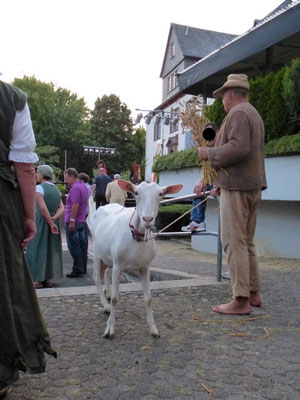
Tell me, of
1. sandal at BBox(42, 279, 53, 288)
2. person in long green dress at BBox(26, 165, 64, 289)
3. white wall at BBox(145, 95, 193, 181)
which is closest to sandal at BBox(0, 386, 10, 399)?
person in long green dress at BBox(26, 165, 64, 289)

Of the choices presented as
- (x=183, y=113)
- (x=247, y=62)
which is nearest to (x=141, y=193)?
(x=183, y=113)

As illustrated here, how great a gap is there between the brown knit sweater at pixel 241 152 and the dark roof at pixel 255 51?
454 cm

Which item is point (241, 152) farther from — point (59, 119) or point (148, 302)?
point (59, 119)

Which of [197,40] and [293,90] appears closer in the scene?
[293,90]

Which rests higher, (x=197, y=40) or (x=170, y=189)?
(x=197, y=40)

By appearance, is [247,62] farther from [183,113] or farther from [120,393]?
[120,393]

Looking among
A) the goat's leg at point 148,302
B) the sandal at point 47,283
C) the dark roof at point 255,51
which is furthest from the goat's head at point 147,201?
the dark roof at point 255,51

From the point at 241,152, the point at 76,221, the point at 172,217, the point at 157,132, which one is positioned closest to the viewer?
the point at 241,152

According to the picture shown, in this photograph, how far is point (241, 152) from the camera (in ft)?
13.6

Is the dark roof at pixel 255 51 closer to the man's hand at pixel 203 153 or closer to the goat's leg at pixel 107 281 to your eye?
the man's hand at pixel 203 153

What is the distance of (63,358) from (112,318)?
640 millimetres

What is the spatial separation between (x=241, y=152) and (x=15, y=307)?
2.69 meters

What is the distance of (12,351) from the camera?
2373 mm

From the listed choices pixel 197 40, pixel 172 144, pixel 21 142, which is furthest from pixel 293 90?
pixel 197 40
